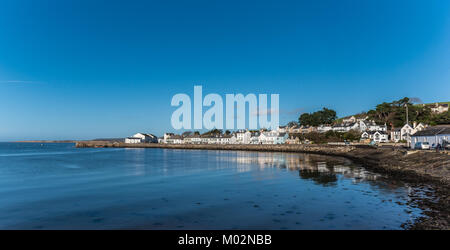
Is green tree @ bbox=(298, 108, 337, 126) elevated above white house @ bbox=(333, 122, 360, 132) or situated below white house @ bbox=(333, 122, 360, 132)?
above

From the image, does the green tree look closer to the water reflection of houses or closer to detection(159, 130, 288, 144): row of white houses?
detection(159, 130, 288, 144): row of white houses

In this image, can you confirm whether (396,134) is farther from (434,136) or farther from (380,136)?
(434,136)

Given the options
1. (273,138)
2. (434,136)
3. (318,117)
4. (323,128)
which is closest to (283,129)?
(318,117)

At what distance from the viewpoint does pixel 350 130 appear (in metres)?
103

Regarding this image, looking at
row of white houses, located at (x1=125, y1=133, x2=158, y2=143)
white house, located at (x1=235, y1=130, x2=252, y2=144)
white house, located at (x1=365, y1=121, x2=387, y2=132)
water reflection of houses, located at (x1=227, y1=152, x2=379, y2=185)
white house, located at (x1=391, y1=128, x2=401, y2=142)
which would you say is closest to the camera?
water reflection of houses, located at (x1=227, y1=152, x2=379, y2=185)

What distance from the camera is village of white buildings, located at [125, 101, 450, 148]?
133 ft

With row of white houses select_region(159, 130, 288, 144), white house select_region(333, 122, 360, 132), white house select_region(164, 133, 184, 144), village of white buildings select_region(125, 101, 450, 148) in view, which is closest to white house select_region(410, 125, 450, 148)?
village of white buildings select_region(125, 101, 450, 148)

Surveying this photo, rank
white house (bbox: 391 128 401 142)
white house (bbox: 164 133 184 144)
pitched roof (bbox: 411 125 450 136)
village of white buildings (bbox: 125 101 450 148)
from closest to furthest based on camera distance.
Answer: pitched roof (bbox: 411 125 450 136) → village of white buildings (bbox: 125 101 450 148) → white house (bbox: 391 128 401 142) → white house (bbox: 164 133 184 144)

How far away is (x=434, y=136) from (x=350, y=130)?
66849 mm

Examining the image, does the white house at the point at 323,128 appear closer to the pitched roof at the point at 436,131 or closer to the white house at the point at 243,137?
the white house at the point at 243,137
